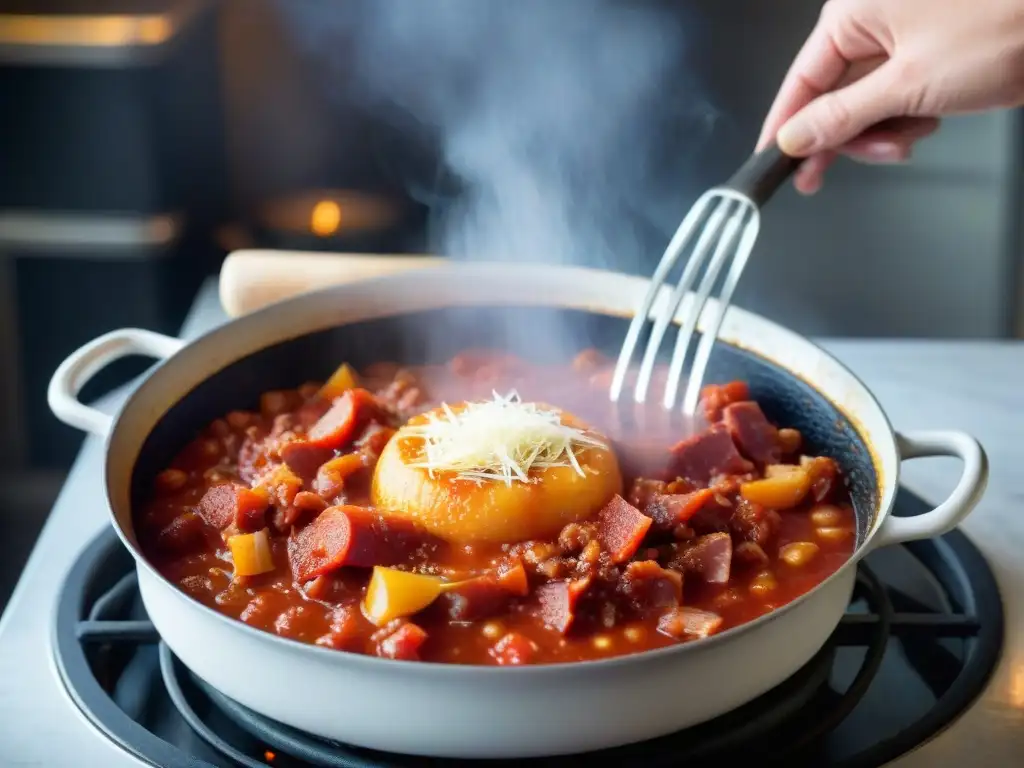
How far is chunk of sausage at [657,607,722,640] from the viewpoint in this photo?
182 centimetres

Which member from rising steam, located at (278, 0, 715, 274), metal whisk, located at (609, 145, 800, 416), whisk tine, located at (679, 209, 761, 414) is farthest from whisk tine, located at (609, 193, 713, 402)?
→ rising steam, located at (278, 0, 715, 274)

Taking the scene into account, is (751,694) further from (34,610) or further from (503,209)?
(503,209)

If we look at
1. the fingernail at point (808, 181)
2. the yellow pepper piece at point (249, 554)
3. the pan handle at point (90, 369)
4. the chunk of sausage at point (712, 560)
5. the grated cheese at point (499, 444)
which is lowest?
the yellow pepper piece at point (249, 554)

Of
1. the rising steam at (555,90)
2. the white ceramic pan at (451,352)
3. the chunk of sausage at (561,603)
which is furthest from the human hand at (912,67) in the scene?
the rising steam at (555,90)

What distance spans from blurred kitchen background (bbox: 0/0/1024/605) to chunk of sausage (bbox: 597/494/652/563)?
8.49 ft

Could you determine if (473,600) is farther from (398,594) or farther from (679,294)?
(679,294)

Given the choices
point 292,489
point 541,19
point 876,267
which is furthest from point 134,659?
point 876,267

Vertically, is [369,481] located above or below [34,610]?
above

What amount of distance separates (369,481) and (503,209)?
1517 millimetres

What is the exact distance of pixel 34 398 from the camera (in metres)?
4.74

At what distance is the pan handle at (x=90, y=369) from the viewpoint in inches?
78.3

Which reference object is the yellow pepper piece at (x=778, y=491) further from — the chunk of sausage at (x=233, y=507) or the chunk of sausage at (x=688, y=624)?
the chunk of sausage at (x=233, y=507)

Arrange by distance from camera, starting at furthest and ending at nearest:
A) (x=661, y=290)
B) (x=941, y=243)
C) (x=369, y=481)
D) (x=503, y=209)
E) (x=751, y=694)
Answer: (x=941, y=243), (x=503, y=209), (x=661, y=290), (x=369, y=481), (x=751, y=694)

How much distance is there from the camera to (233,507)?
84.2 inches
